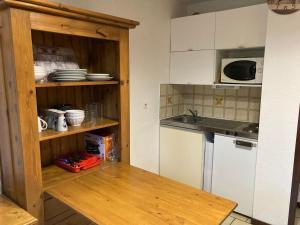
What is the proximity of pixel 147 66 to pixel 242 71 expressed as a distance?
0.97m

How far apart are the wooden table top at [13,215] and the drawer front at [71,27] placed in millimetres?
995

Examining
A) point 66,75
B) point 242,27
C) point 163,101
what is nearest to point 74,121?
point 66,75

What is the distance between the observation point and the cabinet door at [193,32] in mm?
2564

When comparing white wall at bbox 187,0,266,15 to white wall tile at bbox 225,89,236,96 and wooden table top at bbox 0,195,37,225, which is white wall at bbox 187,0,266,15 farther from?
wooden table top at bbox 0,195,37,225

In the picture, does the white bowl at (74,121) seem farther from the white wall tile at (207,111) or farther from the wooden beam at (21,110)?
the white wall tile at (207,111)

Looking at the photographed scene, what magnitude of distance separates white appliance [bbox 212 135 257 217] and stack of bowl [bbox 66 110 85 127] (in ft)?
4.71

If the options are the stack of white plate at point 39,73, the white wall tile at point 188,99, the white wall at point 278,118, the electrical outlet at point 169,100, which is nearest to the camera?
the stack of white plate at point 39,73

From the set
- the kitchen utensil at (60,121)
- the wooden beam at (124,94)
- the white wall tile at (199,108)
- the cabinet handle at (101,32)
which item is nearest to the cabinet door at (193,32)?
the white wall tile at (199,108)

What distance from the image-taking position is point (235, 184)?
2422 millimetres

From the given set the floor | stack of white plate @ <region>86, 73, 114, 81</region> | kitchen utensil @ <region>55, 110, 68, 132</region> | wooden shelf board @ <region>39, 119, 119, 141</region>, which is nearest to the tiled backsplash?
the floor

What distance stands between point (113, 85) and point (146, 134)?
3.39 ft

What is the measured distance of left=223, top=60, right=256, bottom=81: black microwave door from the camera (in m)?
2.34

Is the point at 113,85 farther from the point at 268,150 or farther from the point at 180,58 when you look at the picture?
the point at 268,150

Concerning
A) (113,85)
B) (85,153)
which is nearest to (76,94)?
(113,85)
